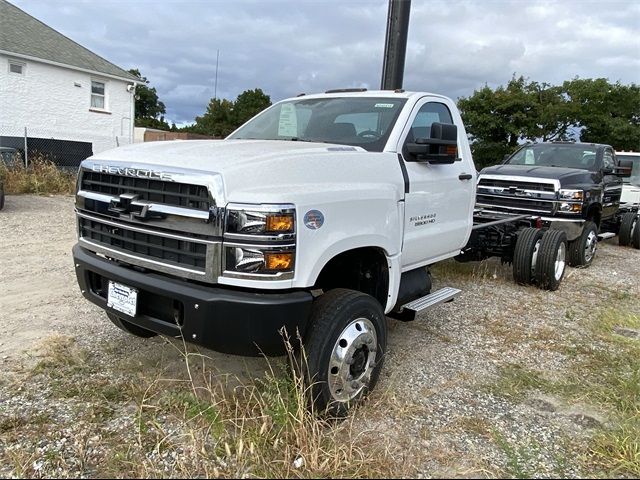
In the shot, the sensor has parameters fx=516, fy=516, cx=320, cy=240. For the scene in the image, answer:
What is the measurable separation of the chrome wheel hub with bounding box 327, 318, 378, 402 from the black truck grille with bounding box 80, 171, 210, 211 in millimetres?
1134

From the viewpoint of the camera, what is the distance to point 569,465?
275 cm

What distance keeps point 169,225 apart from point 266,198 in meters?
0.60

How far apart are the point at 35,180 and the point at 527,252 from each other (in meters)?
12.3

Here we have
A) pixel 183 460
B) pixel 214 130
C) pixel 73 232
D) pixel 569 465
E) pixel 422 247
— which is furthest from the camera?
pixel 214 130

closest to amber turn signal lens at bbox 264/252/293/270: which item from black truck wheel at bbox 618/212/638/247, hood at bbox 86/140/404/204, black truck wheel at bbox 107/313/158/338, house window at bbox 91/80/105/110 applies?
hood at bbox 86/140/404/204

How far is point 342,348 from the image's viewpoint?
3068 mm

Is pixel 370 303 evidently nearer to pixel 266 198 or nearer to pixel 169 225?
pixel 266 198

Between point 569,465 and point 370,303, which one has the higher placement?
point 370,303

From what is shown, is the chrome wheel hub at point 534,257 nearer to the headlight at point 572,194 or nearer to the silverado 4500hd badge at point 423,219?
the headlight at point 572,194

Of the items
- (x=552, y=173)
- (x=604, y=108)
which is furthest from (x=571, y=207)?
(x=604, y=108)

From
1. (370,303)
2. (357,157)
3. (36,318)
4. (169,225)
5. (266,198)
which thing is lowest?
(36,318)

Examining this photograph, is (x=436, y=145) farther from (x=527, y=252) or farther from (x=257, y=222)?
(x=527, y=252)

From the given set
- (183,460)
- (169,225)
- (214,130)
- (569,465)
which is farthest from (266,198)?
(214,130)

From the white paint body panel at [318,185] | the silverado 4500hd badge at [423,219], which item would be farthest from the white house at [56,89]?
the silverado 4500hd badge at [423,219]
